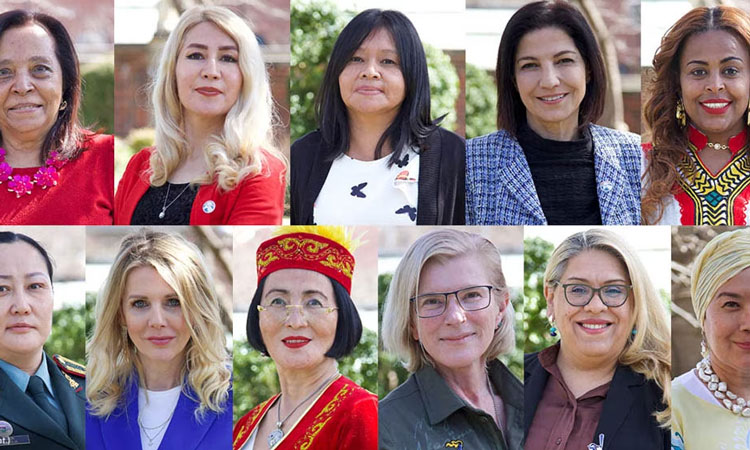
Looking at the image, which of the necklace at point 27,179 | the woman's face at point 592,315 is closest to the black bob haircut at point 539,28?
the woman's face at point 592,315

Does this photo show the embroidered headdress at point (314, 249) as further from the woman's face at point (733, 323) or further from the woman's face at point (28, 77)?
the woman's face at point (733, 323)

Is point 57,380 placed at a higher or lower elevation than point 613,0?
lower

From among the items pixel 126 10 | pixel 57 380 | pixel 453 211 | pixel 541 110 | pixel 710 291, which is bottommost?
pixel 57 380

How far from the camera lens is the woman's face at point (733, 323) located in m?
5.46

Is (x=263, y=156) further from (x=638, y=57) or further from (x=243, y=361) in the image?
(x=638, y=57)

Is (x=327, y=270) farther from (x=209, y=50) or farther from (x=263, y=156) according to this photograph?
(x=209, y=50)

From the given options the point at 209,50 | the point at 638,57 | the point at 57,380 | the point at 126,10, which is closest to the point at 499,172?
the point at 638,57

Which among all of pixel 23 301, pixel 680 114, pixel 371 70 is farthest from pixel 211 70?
pixel 680 114

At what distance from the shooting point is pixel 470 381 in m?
5.43

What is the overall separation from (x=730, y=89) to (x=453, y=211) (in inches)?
56.4

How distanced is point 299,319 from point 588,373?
54.4 inches

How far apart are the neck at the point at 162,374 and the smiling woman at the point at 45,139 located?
72 cm

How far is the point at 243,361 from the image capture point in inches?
215

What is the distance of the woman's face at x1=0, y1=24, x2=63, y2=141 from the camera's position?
17.8 feet
